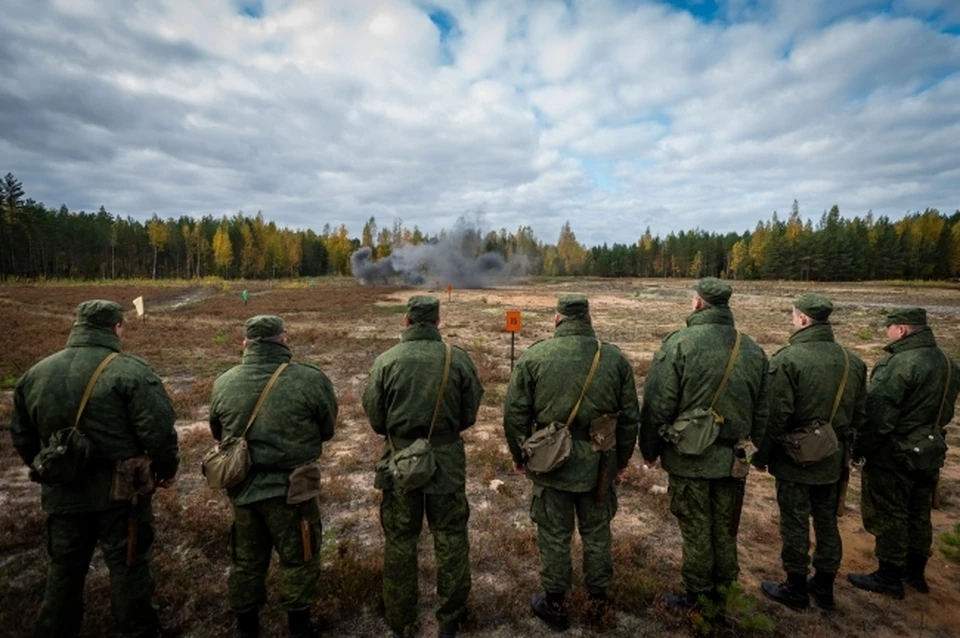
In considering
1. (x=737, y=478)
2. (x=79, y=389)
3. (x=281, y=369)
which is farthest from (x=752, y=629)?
(x=79, y=389)

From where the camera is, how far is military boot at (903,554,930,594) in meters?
4.66

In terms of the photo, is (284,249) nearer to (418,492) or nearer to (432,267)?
(432,267)

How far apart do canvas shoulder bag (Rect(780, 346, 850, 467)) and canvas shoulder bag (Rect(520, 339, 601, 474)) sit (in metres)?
2.00

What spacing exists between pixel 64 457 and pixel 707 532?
16.9ft

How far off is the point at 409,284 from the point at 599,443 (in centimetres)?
6684

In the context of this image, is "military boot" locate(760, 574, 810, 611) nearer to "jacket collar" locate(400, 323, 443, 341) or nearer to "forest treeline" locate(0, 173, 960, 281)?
"jacket collar" locate(400, 323, 443, 341)

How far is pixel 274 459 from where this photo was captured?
3660mm

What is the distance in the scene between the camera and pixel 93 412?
3584mm

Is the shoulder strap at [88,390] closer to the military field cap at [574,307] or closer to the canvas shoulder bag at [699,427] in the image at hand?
the military field cap at [574,307]

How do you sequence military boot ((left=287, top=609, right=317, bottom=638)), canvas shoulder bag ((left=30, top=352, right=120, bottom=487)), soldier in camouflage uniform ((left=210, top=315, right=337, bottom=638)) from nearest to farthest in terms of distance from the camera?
canvas shoulder bag ((left=30, top=352, right=120, bottom=487)) → soldier in camouflage uniform ((left=210, top=315, right=337, bottom=638)) → military boot ((left=287, top=609, right=317, bottom=638))

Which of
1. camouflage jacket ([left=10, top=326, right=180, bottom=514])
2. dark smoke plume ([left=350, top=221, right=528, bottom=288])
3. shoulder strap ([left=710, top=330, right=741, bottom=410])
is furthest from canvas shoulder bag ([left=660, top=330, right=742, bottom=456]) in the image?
dark smoke plume ([left=350, top=221, right=528, bottom=288])

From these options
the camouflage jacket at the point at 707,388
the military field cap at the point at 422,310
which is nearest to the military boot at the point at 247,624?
the military field cap at the point at 422,310

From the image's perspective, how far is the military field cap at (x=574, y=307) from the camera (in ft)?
13.9

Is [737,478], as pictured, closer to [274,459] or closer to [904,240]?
[274,459]
